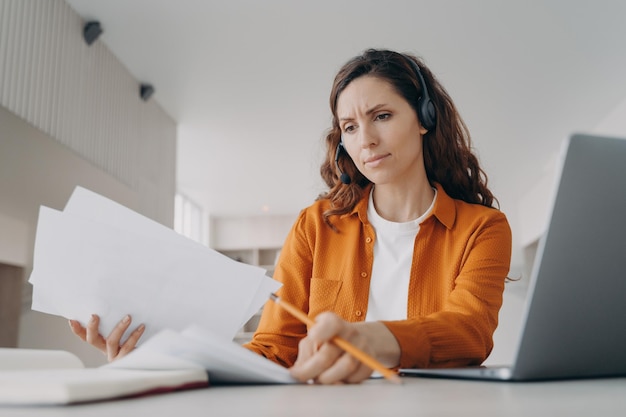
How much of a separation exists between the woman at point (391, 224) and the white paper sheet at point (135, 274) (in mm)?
191

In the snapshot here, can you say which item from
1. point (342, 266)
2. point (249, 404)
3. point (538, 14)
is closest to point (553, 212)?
point (249, 404)

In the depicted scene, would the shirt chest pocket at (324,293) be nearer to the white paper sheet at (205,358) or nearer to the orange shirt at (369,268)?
the orange shirt at (369,268)

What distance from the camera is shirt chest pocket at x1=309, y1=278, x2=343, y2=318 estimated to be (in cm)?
138

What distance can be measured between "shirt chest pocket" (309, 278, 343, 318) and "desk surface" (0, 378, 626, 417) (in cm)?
76

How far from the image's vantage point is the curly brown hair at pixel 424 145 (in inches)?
59.8

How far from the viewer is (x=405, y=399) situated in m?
0.50

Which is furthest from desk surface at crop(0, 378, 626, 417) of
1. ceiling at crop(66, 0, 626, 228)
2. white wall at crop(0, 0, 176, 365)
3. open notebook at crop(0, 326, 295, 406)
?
white wall at crop(0, 0, 176, 365)

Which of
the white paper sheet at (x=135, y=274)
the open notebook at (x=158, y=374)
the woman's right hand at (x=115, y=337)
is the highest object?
the white paper sheet at (x=135, y=274)

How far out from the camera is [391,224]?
4.89 feet

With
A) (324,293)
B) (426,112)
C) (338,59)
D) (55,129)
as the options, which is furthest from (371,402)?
(338,59)

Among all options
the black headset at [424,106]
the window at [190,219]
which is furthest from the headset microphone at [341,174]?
the window at [190,219]

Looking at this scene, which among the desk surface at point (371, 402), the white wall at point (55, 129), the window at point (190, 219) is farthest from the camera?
the window at point (190, 219)

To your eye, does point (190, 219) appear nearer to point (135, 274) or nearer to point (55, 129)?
point (55, 129)

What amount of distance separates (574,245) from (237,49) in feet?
12.3
